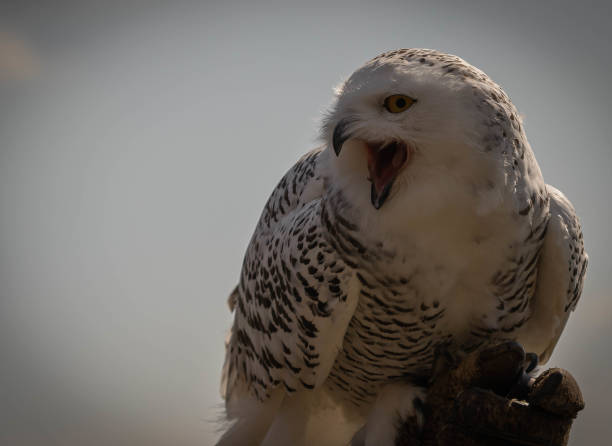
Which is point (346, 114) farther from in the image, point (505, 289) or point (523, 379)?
point (523, 379)

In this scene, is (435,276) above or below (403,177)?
below

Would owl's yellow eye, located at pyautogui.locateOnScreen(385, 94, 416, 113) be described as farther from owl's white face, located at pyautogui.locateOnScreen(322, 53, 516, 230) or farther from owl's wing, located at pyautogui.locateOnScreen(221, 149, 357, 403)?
owl's wing, located at pyautogui.locateOnScreen(221, 149, 357, 403)

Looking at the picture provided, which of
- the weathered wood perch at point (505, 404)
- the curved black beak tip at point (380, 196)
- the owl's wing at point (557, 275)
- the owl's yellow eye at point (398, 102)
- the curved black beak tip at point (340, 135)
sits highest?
the owl's yellow eye at point (398, 102)

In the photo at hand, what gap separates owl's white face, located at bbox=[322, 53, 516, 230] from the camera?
5.46 ft

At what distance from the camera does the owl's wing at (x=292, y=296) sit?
190 cm

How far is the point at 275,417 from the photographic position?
7.60ft

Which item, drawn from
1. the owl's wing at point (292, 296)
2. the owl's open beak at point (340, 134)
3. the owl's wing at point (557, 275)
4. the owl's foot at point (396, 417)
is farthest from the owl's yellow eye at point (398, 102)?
the owl's foot at point (396, 417)

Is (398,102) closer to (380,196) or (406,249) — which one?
(380,196)

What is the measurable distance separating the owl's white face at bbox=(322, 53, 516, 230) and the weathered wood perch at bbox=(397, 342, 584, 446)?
1.56 ft

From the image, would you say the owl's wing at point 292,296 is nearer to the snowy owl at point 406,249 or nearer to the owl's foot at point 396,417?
the snowy owl at point 406,249

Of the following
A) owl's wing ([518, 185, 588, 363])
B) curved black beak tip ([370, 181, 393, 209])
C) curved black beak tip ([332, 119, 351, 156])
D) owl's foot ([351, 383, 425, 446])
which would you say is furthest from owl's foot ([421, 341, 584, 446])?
curved black beak tip ([332, 119, 351, 156])

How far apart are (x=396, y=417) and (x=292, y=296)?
20.0 inches

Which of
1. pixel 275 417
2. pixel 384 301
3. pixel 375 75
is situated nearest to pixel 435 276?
pixel 384 301

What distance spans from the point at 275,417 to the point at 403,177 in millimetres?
1094
